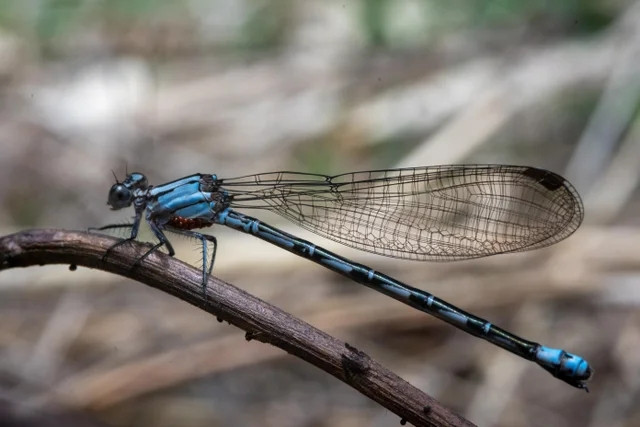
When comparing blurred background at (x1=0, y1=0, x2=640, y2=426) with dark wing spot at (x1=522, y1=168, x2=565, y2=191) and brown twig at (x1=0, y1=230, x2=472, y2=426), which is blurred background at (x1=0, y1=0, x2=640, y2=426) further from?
dark wing spot at (x1=522, y1=168, x2=565, y2=191)

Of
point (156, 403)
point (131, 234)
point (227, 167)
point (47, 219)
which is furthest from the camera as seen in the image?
point (227, 167)

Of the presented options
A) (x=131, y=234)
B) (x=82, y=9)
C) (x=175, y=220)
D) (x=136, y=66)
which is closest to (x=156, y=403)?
(x=175, y=220)

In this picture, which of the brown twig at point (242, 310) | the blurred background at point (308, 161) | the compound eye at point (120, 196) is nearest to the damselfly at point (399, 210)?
the compound eye at point (120, 196)

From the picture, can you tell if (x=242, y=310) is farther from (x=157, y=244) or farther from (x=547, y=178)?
(x=547, y=178)

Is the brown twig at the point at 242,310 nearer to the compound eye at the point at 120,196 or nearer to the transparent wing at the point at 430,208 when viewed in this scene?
the compound eye at the point at 120,196

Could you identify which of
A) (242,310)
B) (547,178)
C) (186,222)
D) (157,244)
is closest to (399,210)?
(547,178)

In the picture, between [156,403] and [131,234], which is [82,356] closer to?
[156,403]
